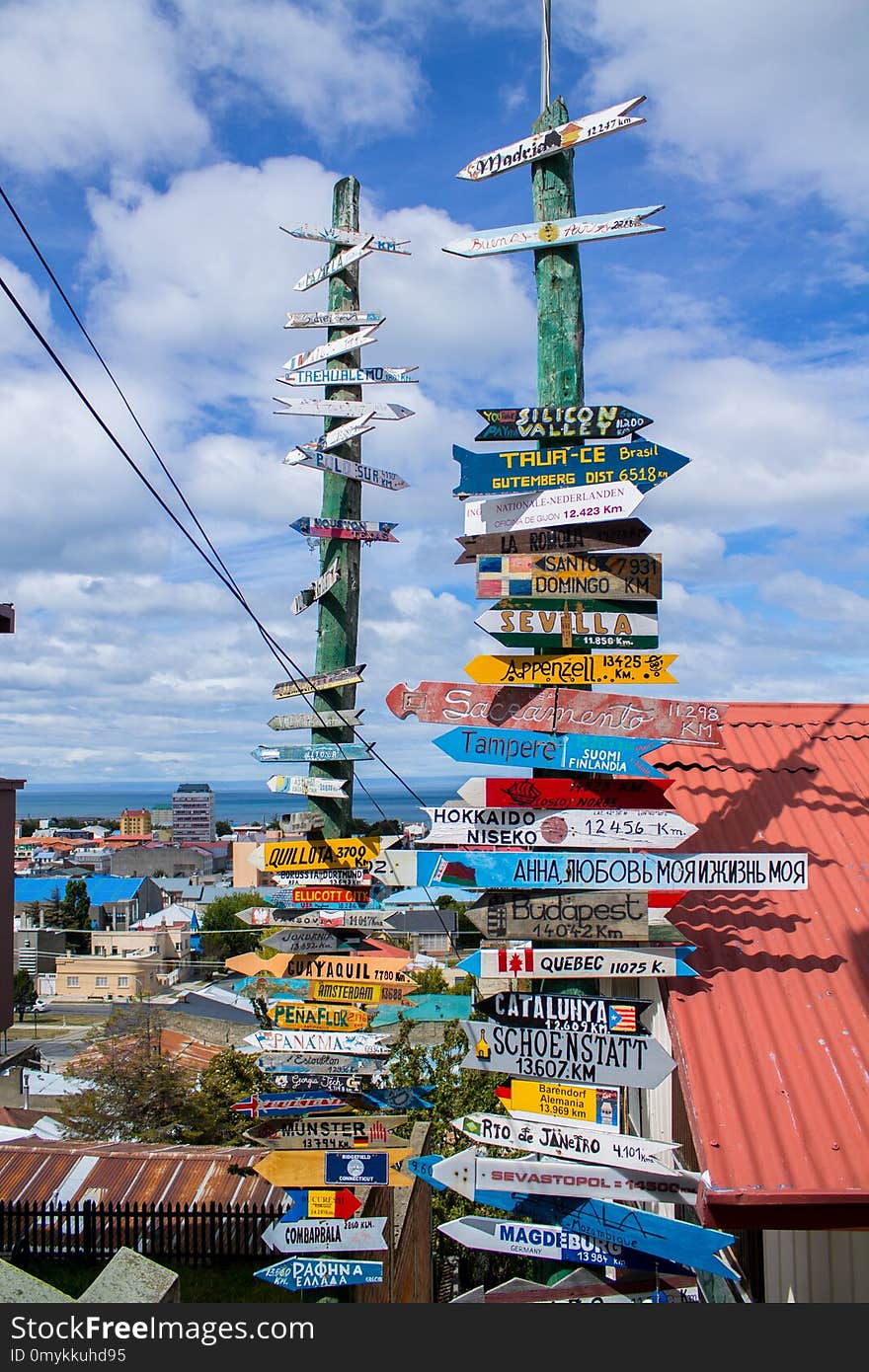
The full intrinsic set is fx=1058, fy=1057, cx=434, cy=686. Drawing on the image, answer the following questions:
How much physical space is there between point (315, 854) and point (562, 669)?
9.74 feet

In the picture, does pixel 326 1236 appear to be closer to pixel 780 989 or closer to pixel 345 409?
pixel 780 989

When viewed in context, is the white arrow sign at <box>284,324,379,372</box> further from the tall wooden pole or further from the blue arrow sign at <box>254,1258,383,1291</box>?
the blue arrow sign at <box>254,1258,383,1291</box>

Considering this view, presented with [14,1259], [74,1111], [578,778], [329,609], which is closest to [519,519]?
[578,778]

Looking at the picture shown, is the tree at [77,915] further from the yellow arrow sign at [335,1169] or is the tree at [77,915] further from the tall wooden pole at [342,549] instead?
the yellow arrow sign at [335,1169]

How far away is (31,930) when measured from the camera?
207 ft

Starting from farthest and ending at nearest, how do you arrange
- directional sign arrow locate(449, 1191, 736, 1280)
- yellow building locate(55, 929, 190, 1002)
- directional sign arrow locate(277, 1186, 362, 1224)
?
yellow building locate(55, 929, 190, 1002) → directional sign arrow locate(277, 1186, 362, 1224) → directional sign arrow locate(449, 1191, 736, 1280)

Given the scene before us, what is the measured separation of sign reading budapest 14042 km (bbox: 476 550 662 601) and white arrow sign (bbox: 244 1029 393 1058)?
3.44m

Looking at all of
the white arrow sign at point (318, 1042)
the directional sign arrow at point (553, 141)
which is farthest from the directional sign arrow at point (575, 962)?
the directional sign arrow at point (553, 141)

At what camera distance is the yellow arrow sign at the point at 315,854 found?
7.98 metres

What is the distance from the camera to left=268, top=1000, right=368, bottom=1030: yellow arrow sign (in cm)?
773

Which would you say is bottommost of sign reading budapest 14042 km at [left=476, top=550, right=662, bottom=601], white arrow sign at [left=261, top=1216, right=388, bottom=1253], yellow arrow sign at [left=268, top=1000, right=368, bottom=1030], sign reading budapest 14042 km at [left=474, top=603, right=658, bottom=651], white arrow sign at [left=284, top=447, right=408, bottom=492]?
white arrow sign at [left=261, top=1216, right=388, bottom=1253]

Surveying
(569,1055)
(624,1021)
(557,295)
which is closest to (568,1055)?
(569,1055)

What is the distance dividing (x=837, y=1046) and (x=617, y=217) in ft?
16.4

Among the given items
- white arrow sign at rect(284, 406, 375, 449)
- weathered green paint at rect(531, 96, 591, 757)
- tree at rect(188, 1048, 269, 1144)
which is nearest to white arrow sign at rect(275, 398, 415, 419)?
white arrow sign at rect(284, 406, 375, 449)
